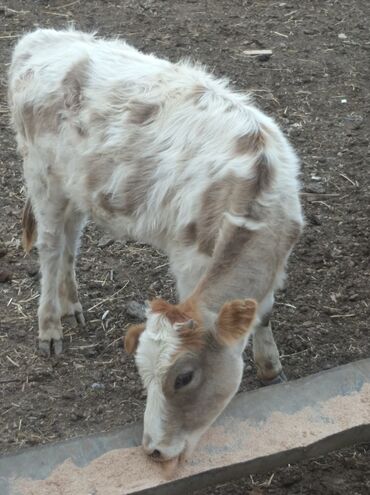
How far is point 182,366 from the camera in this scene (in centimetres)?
406

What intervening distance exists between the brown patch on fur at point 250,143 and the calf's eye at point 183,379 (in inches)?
51.6

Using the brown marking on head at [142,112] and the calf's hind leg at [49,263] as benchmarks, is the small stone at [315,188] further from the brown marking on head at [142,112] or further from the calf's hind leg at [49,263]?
the brown marking on head at [142,112]

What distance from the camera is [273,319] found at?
19.9 ft

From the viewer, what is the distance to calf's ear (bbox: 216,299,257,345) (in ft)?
13.3

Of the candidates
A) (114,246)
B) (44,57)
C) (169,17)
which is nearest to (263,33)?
(169,17)

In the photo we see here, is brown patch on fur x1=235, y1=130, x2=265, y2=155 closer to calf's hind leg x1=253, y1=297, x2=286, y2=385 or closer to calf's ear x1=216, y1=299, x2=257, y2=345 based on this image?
calf's ear x1=216, y1=299, x2=257, y2=345

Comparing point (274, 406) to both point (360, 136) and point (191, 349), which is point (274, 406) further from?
point (360, 136)

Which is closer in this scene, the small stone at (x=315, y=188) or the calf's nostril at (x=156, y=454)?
the calf's nostril at (x=156, y=454)

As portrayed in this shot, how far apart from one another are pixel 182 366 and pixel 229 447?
1.57ft

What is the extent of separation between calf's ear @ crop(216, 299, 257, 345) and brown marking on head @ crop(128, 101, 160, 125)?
4.88 feet

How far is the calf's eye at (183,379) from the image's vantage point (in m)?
4.07

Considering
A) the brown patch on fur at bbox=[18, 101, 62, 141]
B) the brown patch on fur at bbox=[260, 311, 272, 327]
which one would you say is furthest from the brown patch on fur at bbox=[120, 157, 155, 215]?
the brown patch on fur at bbox=[260, 311, 272, 327]

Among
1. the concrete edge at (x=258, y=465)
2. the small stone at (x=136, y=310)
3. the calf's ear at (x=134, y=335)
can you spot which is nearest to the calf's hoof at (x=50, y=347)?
the small stone at (x=136, y=310)

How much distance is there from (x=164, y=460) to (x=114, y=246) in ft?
9.91
